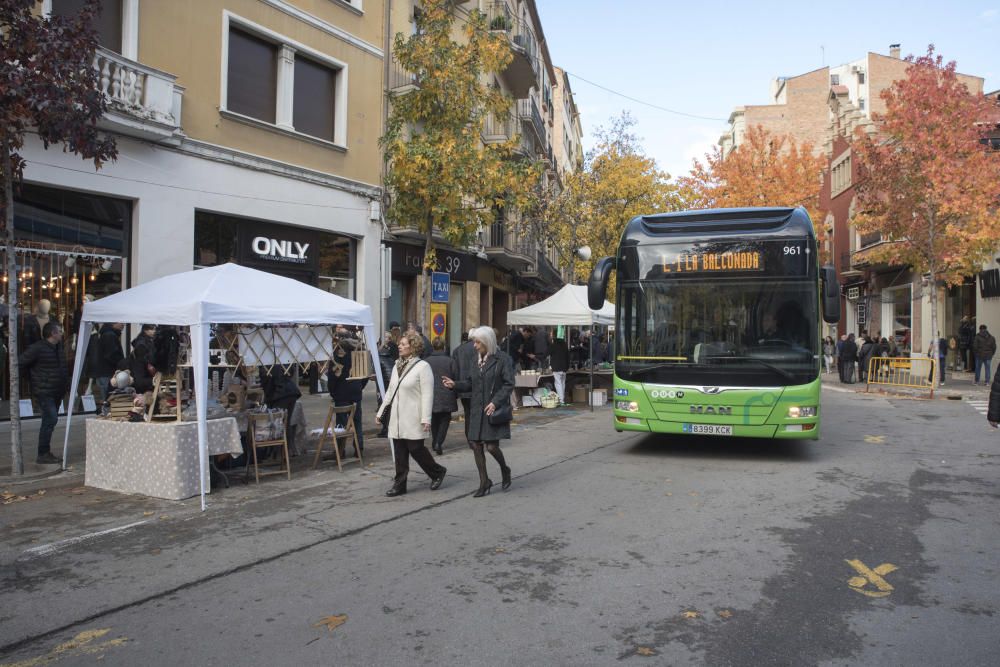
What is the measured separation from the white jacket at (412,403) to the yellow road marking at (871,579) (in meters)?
3.95

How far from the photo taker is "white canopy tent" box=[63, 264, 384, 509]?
7.16m

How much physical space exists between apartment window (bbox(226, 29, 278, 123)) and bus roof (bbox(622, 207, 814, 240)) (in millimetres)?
9638

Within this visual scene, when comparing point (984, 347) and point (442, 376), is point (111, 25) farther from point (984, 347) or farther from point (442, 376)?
point (984, 347)

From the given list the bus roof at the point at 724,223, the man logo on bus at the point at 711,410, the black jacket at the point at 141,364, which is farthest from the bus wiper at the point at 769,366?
the black jacket at the point at 141,364

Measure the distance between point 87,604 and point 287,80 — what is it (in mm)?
13909

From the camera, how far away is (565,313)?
16.7 m

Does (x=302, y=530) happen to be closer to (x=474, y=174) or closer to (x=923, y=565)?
(x=923, y=565)

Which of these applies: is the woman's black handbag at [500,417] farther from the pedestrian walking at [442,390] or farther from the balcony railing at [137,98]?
the balcony railing at [137,98]

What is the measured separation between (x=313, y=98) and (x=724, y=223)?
1143cm

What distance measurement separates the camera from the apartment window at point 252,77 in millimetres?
14945

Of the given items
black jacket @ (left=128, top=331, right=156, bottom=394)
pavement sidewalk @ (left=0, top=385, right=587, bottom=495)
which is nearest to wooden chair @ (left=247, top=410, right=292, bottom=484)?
pavement sidewalk @ (left=0, top=385, right=587, bottom=495)

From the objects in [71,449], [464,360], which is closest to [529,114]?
[464,360]

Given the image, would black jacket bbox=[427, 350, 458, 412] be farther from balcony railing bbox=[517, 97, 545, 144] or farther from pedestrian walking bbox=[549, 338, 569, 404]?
balcony railing bbox=[517, 97, 545, 144]

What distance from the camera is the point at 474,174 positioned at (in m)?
13.7
